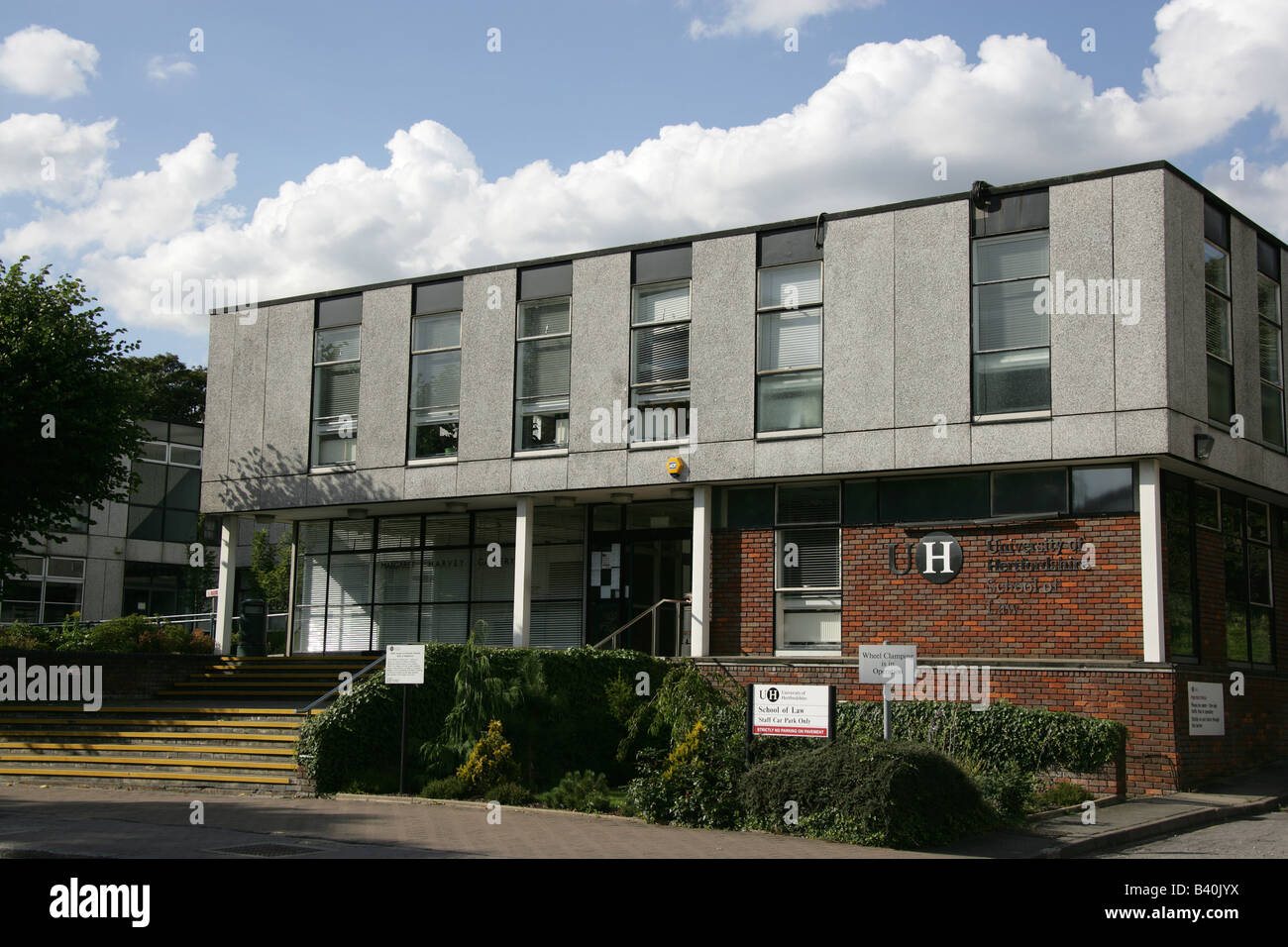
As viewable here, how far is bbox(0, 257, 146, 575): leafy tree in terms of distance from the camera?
21844 millimetres

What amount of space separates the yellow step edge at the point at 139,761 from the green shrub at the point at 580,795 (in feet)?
12.0

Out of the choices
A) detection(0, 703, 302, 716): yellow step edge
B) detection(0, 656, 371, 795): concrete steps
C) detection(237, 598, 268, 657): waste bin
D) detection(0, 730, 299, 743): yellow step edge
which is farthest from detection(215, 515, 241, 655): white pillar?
detection(0, 730, 299, 743): yellow step edge

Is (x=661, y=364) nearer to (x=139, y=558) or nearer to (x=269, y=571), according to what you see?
(x=269, y=571)

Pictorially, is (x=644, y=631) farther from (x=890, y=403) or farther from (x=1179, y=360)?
(x=1179, y=360)

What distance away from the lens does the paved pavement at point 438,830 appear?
459 inches

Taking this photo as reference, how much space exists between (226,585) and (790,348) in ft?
40.0

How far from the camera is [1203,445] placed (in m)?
17.7

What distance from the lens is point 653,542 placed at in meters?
22.2

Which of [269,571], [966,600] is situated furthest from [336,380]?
[269,571]

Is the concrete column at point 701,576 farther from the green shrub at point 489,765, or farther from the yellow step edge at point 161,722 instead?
the yellow step edge at point 161,722

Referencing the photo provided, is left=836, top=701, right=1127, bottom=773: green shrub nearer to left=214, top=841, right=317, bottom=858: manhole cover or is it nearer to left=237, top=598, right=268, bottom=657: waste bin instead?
left=214, top=841, right=317, bottom=858: manhole cover

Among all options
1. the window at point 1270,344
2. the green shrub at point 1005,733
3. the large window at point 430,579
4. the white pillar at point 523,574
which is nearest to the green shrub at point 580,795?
the green shrub at point 1005,733

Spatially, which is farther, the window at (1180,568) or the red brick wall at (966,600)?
the window at (1180,568)
